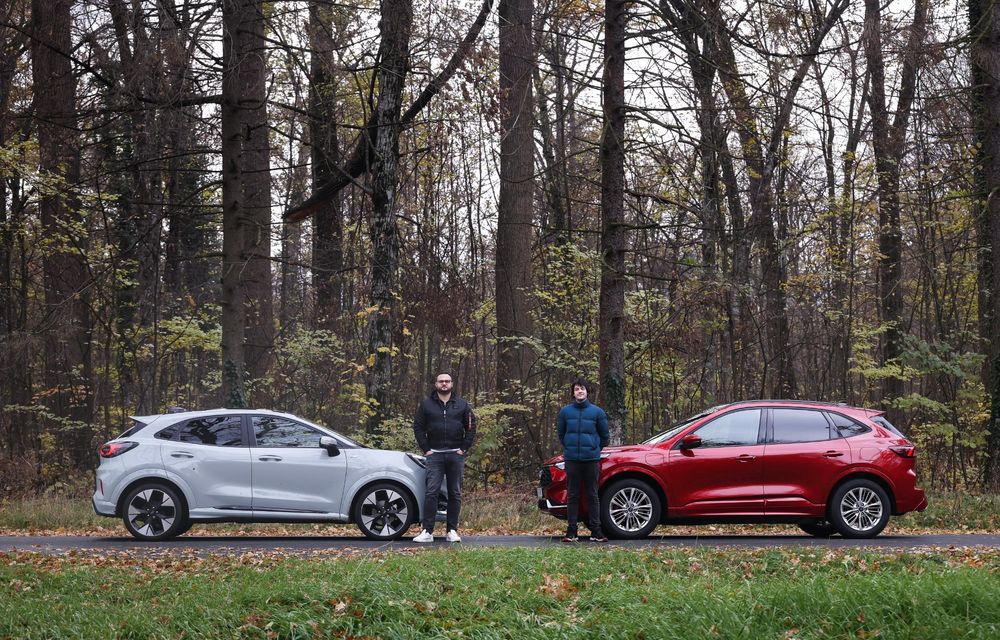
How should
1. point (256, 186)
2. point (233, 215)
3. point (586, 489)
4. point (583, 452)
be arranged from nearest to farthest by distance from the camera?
point (583, 452), point (586, 489), point (233, 215), point (256, 186)

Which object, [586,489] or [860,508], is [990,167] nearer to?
[860,508]

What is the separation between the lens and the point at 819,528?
15156 mm

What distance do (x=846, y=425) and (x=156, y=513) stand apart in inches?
359

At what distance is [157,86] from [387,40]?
14.5 ft

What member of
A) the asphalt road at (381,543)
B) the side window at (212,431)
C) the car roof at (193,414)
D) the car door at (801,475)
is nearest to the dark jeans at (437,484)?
the asphalt road at (381,543)

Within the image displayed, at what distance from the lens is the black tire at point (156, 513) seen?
1389cm

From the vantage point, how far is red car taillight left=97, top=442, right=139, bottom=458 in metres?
13.8

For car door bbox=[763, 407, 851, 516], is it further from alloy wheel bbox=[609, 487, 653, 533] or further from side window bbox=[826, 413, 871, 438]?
alloy wheel bbox=[609, 487, 653, 533]

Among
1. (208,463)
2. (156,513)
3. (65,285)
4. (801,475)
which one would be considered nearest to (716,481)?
(801,475)

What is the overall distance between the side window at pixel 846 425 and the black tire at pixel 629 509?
8.44 feet

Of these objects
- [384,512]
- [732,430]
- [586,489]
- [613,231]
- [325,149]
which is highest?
[325,149]

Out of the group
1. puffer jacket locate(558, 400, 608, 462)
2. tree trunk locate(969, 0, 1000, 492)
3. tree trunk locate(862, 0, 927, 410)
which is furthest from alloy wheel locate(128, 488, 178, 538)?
tree trunk locate(862, 0, 927, 410)

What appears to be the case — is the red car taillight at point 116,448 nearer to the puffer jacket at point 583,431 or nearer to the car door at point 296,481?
the car door at point 296,481

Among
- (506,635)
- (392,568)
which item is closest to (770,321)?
(392,568)
